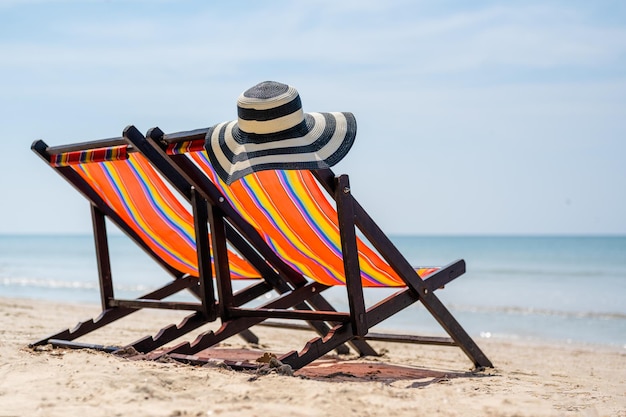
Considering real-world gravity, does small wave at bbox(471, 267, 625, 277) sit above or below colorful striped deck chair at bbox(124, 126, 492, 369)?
below

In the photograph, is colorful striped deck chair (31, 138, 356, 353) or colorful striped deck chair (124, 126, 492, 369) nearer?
colorful striped deck chair (124, 126, 492, 369)

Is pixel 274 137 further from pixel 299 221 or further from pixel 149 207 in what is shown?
pixel 149 207

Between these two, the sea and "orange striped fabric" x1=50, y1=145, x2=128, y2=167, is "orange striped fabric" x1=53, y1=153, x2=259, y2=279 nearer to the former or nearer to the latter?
"orange striped fabric" x1=50, y1=145, x2=128, y2=167

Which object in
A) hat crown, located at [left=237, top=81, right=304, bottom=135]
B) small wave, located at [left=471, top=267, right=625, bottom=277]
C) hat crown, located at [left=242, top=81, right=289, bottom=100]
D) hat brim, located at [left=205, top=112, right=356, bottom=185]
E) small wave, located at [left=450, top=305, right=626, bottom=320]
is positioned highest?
hat crown, located at [left=242, top=81, right=289, bottom=100]

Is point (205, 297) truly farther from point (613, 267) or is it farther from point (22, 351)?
point (613, 267)

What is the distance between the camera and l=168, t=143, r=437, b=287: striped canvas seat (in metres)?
3.86

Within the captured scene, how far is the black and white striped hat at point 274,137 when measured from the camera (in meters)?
3.54

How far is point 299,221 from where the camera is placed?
4.07m

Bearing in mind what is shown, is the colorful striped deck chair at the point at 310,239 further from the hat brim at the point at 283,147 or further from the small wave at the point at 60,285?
the small wave at the point at 60,285

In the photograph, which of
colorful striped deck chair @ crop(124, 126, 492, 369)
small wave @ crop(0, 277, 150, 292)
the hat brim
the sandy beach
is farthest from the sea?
the hat brim

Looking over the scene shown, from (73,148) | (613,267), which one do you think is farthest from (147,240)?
(613,267)

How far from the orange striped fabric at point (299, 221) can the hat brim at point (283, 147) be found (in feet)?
0.66

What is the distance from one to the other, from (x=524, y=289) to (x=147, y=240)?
14.7 metres

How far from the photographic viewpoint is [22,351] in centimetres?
441
